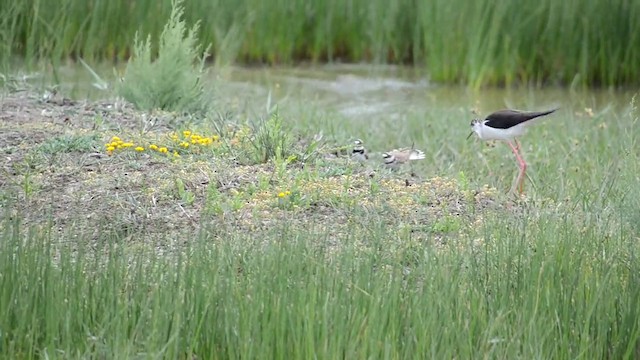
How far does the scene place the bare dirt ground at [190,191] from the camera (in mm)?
5090

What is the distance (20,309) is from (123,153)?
7.59 ft

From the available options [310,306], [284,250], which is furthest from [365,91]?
[310,306]

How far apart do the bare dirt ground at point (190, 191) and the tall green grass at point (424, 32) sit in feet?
12.5

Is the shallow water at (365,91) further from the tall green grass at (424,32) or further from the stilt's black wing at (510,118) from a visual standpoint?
the stilt's black wing at (510,118)

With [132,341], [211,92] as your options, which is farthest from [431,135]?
[132,341]

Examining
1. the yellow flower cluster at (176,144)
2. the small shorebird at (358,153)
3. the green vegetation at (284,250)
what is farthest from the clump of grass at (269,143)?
the small shorebird at (358,153)

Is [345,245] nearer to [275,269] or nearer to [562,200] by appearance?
[275,269]

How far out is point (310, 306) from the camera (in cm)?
365

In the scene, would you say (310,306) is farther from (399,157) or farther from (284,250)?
(399,157)

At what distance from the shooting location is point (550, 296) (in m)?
3.97

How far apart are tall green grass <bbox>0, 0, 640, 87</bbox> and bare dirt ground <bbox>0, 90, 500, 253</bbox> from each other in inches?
150

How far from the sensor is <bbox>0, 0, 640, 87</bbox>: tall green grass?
1037cm

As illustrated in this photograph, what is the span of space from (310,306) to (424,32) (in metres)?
7.57

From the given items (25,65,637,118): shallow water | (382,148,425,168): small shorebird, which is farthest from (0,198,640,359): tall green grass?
(25,65,637,118): shallow water
